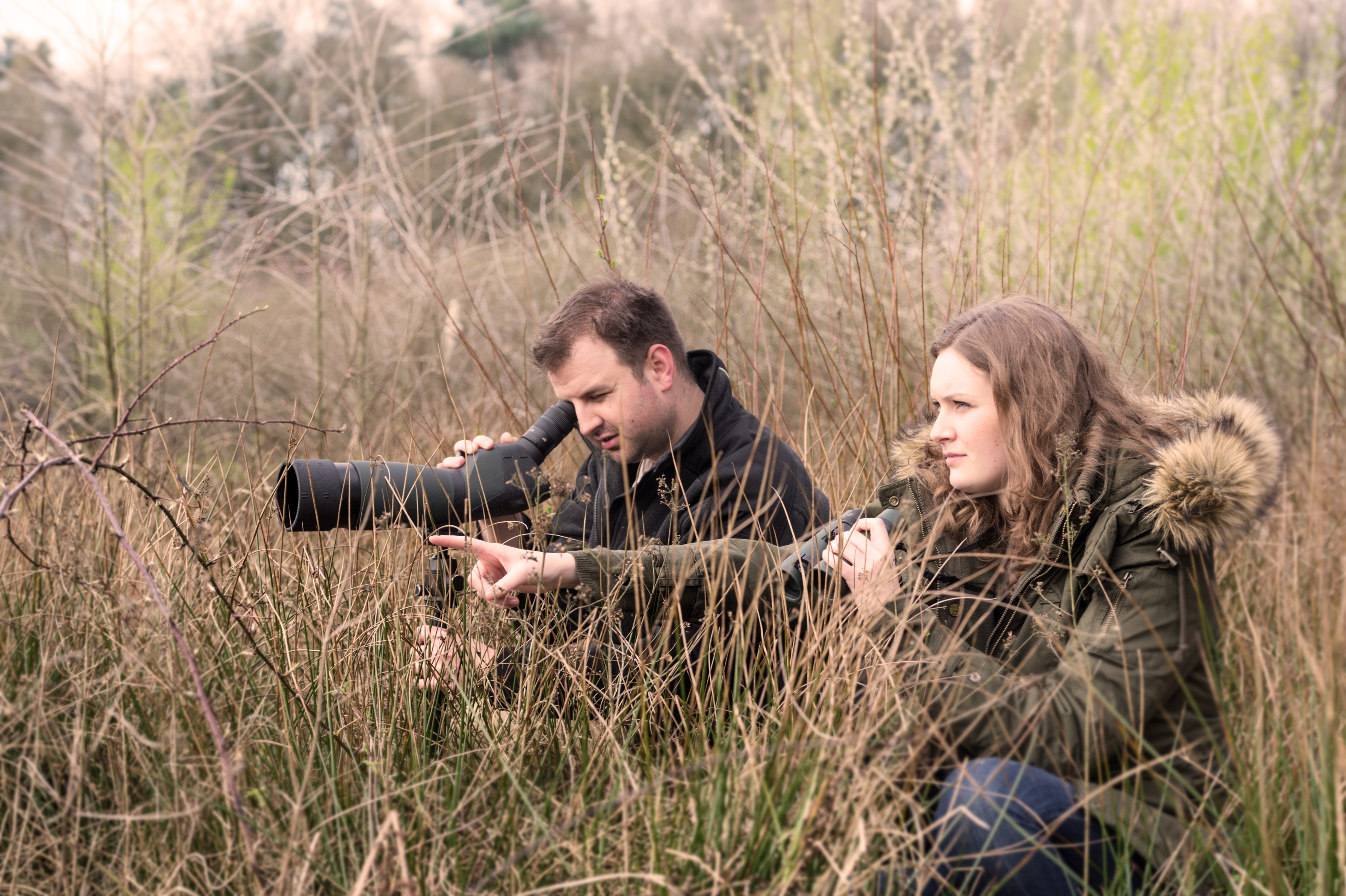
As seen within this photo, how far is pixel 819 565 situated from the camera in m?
1.76

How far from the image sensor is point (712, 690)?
1765mm

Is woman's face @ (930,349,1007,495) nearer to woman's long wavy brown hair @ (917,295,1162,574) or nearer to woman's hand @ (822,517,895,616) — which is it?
woman's long wavy brown hair @ (917,295,1162,574)

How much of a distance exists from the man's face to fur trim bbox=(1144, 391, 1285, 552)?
3.54ft

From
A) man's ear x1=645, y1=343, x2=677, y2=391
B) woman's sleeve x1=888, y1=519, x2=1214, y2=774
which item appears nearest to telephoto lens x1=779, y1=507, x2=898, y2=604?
woman's sleeve x1=888, y1=519, x2=1214, y2=774

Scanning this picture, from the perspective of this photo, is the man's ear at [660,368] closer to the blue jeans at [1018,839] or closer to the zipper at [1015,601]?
the zipper at [1015,601]

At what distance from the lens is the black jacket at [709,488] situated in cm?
213

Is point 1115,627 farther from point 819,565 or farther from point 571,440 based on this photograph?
point 571,440

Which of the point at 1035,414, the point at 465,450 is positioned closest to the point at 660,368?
the point at 465,450

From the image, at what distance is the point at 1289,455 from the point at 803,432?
0.96 meters

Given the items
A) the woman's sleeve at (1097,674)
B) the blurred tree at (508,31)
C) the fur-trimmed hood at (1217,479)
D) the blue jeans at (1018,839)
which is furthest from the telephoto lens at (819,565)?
the blurred tree at (508,31)

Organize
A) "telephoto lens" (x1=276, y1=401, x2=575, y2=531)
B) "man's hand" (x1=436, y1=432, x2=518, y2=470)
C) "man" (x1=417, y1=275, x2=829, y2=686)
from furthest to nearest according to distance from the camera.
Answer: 1. "man" (x1=417, y1=275, x2=829, y2=686)
2. "man's hand" (x1=436, y1=432, x2=518, y2=470)
3. "telephoto lens" (x1=276, y1=401, x2=575, y2=531)

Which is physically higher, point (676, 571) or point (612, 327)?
point (612, 327)

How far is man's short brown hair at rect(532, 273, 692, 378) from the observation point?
7.78 feet

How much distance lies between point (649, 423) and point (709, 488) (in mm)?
218
